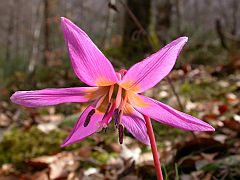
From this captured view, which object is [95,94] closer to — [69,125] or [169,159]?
[169,159]

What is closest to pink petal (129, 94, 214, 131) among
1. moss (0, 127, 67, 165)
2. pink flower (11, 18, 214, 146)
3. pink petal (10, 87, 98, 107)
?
pink flower (11, 18, 214, 146)

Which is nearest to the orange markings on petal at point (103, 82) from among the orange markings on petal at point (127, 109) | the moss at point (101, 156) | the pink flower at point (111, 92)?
the pink flower at point (111, 92)

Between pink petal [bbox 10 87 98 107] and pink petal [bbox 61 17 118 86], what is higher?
pink petal [bbox 61 17 118 86]

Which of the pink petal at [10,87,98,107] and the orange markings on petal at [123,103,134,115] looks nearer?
the pink petal at [10,87,98,107]

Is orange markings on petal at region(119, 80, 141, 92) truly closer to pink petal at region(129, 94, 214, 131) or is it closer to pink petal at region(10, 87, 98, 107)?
pink petal at region(129, 94, 214, 131)

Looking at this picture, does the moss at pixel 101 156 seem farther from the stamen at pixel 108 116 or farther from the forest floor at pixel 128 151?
the stamen at pixel 108 116

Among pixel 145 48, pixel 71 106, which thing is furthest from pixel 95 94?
pixel 145 48
